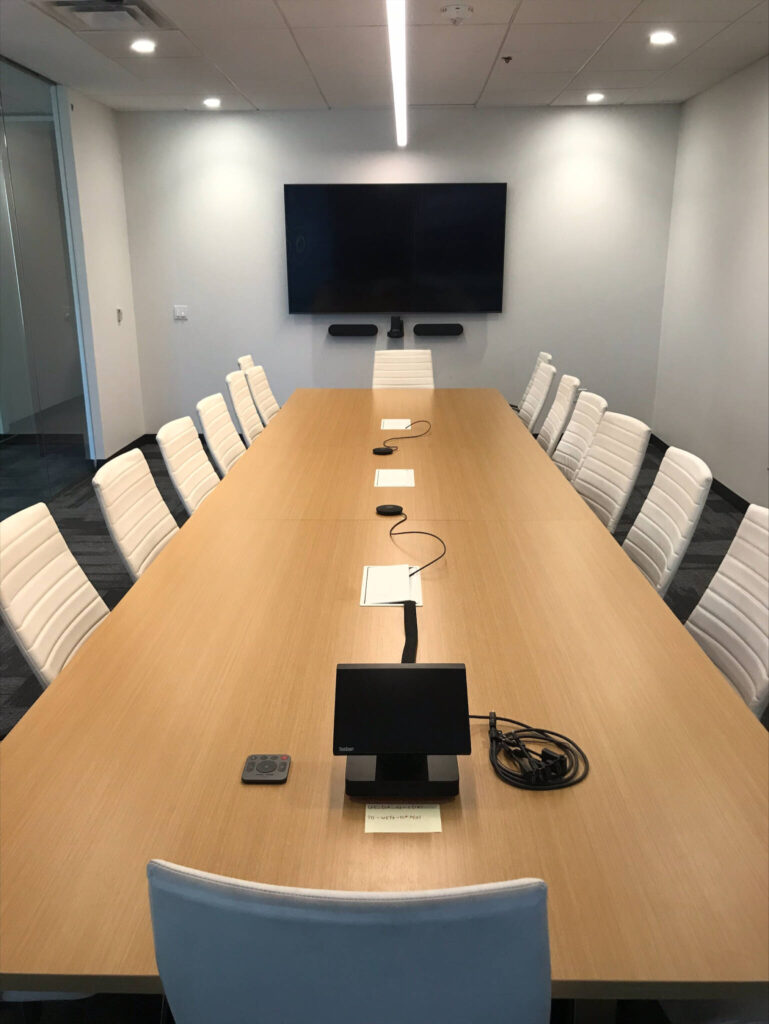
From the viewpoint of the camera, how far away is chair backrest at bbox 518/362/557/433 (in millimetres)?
5762

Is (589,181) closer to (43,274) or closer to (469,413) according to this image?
(469,413)

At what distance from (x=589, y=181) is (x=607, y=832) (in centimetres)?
728

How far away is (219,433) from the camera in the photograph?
4.40m

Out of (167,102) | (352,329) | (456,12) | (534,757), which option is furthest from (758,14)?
(534,757)

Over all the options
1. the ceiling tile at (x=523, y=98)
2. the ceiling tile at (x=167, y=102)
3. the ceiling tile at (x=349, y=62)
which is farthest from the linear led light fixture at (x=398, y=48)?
the ceiling tile at (x=167, y=102)

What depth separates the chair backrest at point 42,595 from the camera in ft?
6.73

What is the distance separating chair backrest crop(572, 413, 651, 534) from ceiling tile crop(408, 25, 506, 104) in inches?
109

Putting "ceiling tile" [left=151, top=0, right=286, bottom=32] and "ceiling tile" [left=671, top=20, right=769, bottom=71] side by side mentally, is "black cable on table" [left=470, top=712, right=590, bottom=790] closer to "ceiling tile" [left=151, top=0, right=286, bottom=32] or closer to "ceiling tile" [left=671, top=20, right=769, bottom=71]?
"ceiling tile" [left=151, top=0, right=286, bottom=32]

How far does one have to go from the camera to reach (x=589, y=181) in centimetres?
747

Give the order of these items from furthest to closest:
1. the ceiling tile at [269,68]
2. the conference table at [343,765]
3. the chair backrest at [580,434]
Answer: the ceiling tile at [269,68]
the chair backrest at [580,434]
the conference table at [343,765]

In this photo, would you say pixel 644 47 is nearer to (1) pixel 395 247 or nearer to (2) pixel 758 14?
(2) pixel 758 14

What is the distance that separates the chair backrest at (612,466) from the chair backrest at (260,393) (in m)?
2.72

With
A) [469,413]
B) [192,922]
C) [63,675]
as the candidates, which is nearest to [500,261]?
[469,413]

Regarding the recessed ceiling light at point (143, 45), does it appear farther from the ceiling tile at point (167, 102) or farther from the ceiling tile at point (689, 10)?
the ceiling tile at point (689, 10)
